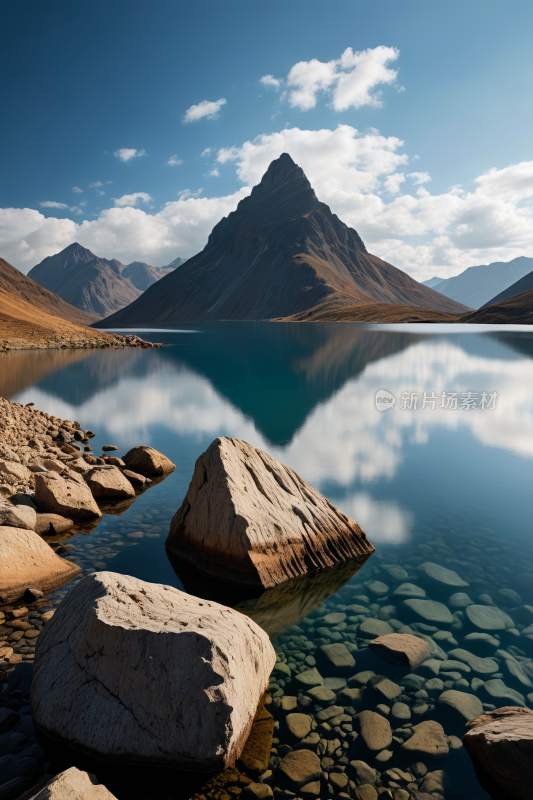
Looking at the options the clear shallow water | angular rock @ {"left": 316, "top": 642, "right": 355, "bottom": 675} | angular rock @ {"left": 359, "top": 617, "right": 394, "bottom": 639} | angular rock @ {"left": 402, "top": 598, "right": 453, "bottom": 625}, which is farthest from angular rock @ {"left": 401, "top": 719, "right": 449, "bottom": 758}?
angular rock @ {"left": 402, "top": 598, "right": 453, "bottom": 625}

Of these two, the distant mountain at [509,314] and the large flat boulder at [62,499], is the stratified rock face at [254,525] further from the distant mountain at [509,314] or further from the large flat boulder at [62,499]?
the distant mountain at [509,314]

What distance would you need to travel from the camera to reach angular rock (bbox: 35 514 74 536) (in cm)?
1070

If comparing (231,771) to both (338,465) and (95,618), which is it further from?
(338,465)

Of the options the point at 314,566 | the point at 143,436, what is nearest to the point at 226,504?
the point at 314,566

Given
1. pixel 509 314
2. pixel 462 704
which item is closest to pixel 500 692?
pixel 462 704

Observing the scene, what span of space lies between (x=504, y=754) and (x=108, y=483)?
10987mm

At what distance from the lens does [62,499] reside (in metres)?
11.5

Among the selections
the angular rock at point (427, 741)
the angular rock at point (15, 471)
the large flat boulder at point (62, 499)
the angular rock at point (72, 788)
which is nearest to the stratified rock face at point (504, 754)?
the angular rock at point (427, 741)

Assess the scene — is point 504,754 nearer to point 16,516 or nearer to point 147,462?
point 16,516

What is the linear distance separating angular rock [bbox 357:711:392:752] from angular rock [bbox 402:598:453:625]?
8.40 ft

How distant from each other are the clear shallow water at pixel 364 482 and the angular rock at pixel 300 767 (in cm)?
15

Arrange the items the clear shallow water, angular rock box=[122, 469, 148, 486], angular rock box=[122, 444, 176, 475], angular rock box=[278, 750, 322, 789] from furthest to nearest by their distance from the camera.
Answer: angular rock box=[122, 444, 176, 475], angular rock box=[122, 469, 148, 486], the clear shallow water, angular rock box=[278, 750, 322, 789]

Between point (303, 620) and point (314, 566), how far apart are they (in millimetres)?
1635

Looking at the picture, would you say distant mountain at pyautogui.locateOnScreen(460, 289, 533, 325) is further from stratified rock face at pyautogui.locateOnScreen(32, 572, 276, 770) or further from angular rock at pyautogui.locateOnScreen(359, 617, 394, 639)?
stratified rock face at pyautogui.locateOnScreen(32, 572, 276, 770)
